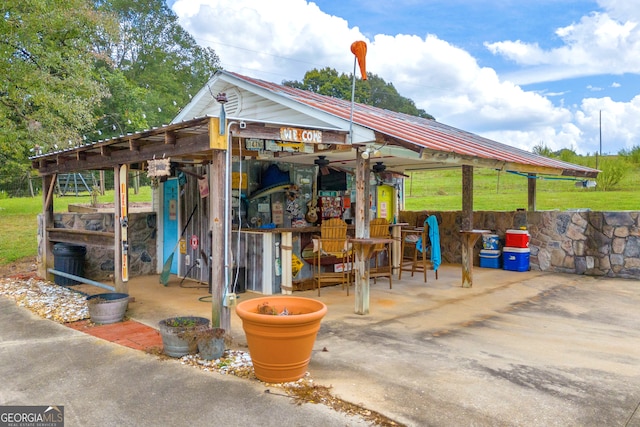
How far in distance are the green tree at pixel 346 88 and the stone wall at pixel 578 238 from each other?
81.0ft

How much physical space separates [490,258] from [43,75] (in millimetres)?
11025

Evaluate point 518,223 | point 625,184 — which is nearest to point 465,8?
point 518,223

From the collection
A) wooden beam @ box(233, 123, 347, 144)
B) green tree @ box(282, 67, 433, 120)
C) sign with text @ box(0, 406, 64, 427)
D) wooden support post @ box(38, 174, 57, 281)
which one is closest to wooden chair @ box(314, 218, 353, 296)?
wooden beam @ box(233, 123, 347, 144)

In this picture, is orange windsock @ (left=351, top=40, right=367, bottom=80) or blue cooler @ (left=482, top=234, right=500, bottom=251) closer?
orange windsock @ (left=351, top=40, right=367, bottom=80)

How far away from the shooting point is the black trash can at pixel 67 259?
320 inches

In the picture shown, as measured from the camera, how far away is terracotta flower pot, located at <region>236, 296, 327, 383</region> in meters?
3.56

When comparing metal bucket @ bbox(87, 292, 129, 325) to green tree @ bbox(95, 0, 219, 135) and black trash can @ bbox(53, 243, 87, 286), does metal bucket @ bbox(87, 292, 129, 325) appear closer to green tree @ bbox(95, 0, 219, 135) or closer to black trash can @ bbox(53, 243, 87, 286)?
black trash can @ bbox(53, 243, 87, 286)

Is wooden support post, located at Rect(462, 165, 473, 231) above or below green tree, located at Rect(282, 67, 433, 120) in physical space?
below

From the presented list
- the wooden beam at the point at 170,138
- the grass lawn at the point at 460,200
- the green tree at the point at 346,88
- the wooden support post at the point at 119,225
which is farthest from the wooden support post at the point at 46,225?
the green tree at the point at 346,88

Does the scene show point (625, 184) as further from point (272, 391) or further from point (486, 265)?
point (272, 391)

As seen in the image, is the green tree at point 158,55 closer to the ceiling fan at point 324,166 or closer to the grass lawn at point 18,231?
the grass lawn at point 18,231

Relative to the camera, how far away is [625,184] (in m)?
18.5

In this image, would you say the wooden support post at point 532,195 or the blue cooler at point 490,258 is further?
the wooden support post at point 532,195

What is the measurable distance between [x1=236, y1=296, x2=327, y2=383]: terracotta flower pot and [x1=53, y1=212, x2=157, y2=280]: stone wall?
614cm
